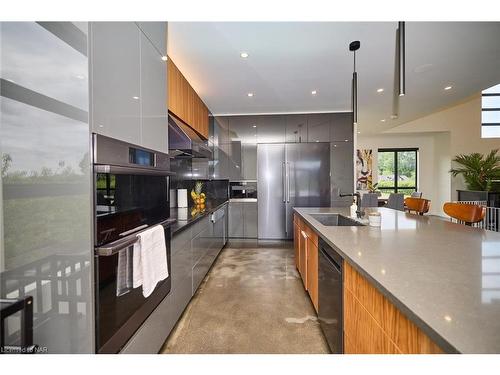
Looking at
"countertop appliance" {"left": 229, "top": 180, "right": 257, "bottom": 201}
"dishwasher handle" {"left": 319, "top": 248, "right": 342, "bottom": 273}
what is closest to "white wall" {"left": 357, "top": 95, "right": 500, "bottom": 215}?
"countertop appliance" {"left": 229, "top": 180, "right": 257, "bottom": 201}

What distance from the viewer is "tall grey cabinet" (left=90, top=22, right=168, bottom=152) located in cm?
100

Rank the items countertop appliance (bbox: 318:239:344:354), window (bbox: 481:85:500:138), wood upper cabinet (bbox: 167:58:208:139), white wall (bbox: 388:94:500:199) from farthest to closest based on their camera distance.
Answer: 1. window (bbox: 481:85:500:138)
2. white wall (bbox: 388:94:500:199)
3. wood upper cabinet (bbox: 167:58:208:139)
4. countertop appliance (bbox: 318:239:344:354)

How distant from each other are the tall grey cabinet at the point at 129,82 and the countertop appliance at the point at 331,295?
4.51 ft

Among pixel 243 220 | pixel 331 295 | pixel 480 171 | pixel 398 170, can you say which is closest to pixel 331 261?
pixel 331 295

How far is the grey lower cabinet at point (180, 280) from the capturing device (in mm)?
1396

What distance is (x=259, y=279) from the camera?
2918mm

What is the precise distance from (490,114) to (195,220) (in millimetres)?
10126

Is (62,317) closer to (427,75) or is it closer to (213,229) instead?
(213,229)

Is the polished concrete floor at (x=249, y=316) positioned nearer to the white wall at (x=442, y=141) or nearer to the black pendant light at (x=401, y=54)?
the black pendant light at (x=401, y=54)

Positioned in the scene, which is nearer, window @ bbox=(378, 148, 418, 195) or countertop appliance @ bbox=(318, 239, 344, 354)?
countertop appliance @ bbox=(318, 239, 344, 354)

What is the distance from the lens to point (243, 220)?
4824 mm

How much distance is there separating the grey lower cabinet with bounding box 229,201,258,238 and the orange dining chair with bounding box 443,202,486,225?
3218mm

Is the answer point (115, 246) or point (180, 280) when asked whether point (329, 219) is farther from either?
point (115, 246)

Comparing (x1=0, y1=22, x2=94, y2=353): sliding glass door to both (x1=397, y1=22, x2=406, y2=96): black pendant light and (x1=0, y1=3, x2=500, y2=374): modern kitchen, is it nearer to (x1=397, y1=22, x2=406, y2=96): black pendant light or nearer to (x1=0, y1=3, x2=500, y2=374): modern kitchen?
(x1=0, y1=3, x2=500, y2=374): modern kitchen
